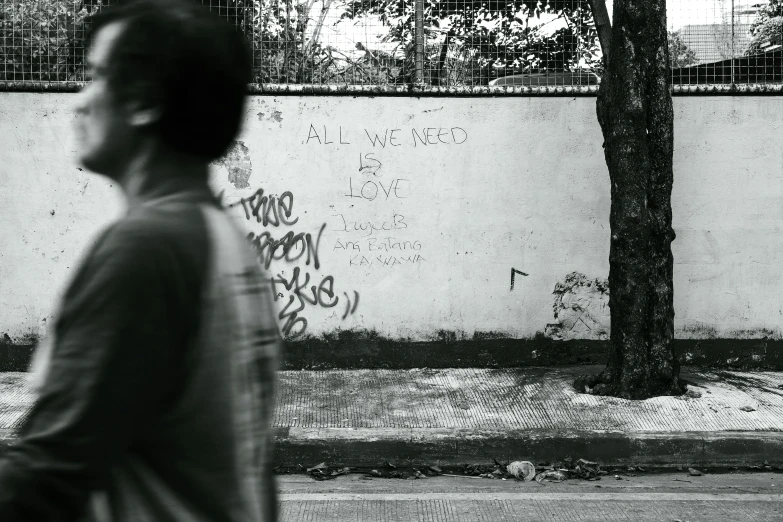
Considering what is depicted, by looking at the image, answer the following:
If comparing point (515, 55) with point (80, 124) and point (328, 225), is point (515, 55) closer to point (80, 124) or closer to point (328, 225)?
point (328, 225)

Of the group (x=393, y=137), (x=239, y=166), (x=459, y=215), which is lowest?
(x=459, y=215)

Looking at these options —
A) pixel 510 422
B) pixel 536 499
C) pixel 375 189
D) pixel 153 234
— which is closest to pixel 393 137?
pixel 375 189

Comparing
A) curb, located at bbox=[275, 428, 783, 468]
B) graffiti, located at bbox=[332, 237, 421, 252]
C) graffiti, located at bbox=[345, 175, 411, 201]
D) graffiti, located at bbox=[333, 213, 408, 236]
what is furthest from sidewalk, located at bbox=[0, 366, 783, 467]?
graffiti, located at bbox=[345, 175, 411, 201]

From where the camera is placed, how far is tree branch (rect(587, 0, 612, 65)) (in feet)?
21.7

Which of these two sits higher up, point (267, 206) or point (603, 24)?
point (603, 24)

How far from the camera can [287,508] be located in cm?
489

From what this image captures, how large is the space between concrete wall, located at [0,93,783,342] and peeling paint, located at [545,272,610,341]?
12 millimetres

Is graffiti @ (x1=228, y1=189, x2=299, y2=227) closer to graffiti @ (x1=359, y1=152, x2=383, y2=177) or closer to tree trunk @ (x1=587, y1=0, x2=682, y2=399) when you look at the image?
graffiti @ (x1=359, y1=152, x2=383, y2=177)

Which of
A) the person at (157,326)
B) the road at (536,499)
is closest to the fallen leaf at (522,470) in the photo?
the road at (536,499)

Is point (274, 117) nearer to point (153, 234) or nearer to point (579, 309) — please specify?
point (579, 309)

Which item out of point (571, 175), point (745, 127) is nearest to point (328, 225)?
point (571, 175)
